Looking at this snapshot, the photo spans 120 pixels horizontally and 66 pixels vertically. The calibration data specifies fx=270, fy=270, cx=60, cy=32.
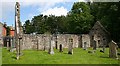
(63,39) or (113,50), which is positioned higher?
(63,39)

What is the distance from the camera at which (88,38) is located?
160 ft

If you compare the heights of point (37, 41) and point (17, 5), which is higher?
point (17, 5)

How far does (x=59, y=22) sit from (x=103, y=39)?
51.9m

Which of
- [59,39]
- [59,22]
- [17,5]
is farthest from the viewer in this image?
[59,22]

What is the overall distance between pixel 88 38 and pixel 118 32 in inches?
216

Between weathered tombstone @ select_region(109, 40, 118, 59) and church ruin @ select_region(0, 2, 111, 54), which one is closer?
weathered tombstone @ select_region(109, 40, 118, 59)

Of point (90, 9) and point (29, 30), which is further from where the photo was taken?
point (29, 30)

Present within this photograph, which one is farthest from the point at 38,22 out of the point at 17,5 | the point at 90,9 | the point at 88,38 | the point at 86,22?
the point at 17,5

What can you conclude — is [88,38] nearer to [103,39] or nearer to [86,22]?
[103,39]

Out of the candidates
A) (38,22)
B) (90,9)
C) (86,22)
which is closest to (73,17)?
(86,22)

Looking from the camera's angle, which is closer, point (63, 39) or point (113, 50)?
point (113, 50)

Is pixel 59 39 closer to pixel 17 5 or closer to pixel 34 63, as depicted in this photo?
pixel 17 5

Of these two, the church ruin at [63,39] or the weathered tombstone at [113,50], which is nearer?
the weathered tombstone at [113,50]

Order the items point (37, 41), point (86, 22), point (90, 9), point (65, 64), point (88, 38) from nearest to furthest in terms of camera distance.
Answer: point (65, 64) < point (37, 41) < point (88, 38) < point (86, 22) < point (90, 9)
